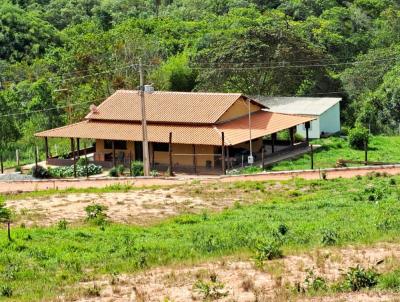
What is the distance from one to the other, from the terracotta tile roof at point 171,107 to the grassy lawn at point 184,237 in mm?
16747

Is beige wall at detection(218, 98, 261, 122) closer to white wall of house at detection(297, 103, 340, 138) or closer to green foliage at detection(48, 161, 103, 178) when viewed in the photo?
white wall of house at detection(297, 103, 340, 138)

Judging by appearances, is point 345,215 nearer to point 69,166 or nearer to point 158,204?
point 158,204

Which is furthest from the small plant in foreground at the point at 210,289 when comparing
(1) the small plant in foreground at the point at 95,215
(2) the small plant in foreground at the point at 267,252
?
(1) the small plant in foreground at the point at 95,215

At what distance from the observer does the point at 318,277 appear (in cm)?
1539

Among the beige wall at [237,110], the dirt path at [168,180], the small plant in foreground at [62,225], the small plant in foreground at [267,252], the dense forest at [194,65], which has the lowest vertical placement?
the small plant in foreground at [267,252]

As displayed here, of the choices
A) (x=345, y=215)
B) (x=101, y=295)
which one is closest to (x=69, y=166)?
(x=345, y=215)

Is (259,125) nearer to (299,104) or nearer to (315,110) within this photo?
(315,110)

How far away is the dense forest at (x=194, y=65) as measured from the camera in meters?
53.0

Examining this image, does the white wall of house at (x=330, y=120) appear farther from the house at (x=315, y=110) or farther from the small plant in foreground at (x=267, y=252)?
the small plant in foreground at (x=267, y=252)

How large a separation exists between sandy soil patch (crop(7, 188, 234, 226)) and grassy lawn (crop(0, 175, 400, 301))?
121 cm

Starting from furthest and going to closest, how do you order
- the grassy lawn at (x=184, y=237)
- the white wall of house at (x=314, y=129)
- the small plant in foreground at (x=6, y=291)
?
the white wall of house at (x=314, y=129) < the grassy lawn at (x=184, y=237) < the small plant in foreground at (x=6, y=291)

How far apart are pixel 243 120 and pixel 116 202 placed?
17491 millimetres

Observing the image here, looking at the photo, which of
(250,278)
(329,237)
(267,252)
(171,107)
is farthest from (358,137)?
(250,278)

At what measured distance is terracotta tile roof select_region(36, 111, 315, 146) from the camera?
40.8m
